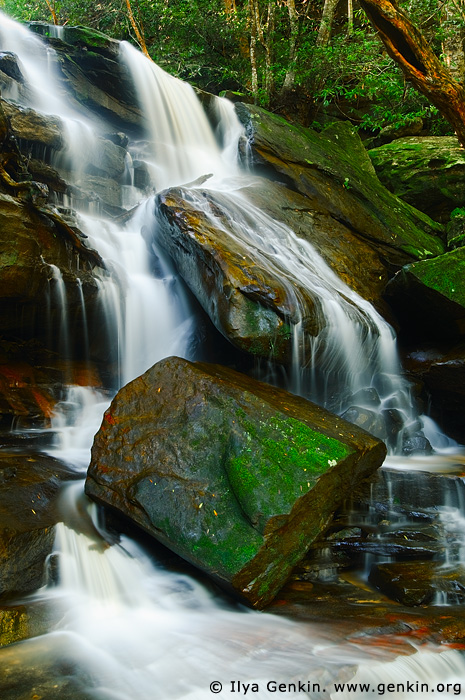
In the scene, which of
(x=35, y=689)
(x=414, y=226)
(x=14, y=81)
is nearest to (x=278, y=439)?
(x=35, y=689)

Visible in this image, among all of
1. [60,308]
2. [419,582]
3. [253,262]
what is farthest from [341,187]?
[419,582]

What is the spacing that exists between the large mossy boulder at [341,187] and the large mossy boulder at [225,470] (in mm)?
5796

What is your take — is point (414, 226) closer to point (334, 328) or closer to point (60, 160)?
point (334, 328)

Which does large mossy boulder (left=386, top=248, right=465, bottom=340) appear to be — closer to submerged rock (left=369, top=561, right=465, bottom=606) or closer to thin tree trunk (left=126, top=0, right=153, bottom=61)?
submerged rock (left=369, top=561, right=465, bottom=606)

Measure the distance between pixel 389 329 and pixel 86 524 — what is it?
5536 mm

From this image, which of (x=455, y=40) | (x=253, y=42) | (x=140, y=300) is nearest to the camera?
(x=140, y=300)

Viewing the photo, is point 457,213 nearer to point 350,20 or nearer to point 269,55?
point 350,20

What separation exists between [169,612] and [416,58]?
741 centimetres

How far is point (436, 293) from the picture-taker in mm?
7191

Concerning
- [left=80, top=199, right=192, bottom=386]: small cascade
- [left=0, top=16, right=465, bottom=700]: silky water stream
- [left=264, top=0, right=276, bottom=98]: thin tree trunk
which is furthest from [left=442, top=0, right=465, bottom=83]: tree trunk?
[left=80, top=199, right=192, bottom=386]: small cascade

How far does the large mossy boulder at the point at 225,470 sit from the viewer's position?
353cm

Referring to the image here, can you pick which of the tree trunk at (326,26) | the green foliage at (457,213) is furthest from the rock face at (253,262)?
the tree trunk at (326,26)

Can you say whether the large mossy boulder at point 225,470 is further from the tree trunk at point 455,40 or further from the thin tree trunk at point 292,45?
the thin tree trunk at point 292,45

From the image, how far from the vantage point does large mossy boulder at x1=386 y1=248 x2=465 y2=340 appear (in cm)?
714
